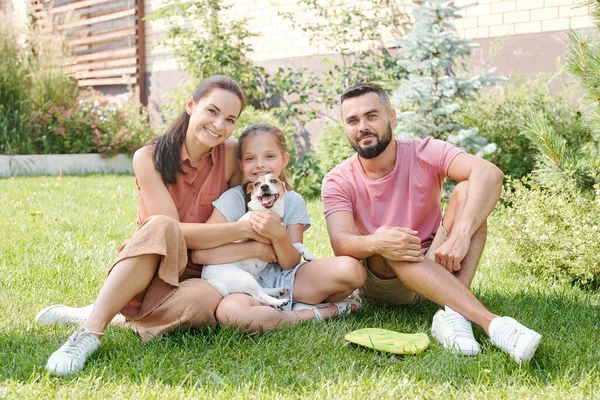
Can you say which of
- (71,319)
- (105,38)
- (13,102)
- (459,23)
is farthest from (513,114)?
(105,38)

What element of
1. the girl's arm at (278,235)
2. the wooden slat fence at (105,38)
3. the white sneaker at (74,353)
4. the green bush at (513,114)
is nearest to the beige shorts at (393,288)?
the girl's arm at (278,235)

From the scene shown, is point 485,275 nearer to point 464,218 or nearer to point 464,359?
point 464,218

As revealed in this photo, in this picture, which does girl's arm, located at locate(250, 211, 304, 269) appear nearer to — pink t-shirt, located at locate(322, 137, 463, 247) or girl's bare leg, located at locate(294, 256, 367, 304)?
girl's bare leg, located at locate(294, 256, 367, 304)

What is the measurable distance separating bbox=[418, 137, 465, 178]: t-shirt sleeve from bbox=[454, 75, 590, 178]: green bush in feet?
9.73

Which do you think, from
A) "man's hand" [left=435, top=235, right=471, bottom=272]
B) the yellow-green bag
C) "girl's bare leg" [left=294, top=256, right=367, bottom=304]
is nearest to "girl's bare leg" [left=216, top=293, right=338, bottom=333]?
"girl's bare leg" [left=294, top=256, right=367, bottom=304]

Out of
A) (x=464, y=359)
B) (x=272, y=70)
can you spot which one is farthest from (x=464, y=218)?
(x=272, y=70)

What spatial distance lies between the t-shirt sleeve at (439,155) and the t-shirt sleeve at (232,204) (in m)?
0.90

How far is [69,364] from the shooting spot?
2455 millimetres

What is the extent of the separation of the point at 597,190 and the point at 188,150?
2.22m

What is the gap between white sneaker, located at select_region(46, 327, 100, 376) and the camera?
2.44 m

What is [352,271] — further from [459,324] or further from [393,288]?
[459,324]

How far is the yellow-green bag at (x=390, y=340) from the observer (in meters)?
2.68

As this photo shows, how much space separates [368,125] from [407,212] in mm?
462

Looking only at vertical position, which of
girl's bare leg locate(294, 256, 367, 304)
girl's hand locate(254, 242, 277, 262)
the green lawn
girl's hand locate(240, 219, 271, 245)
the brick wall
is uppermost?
→ the brick wall
